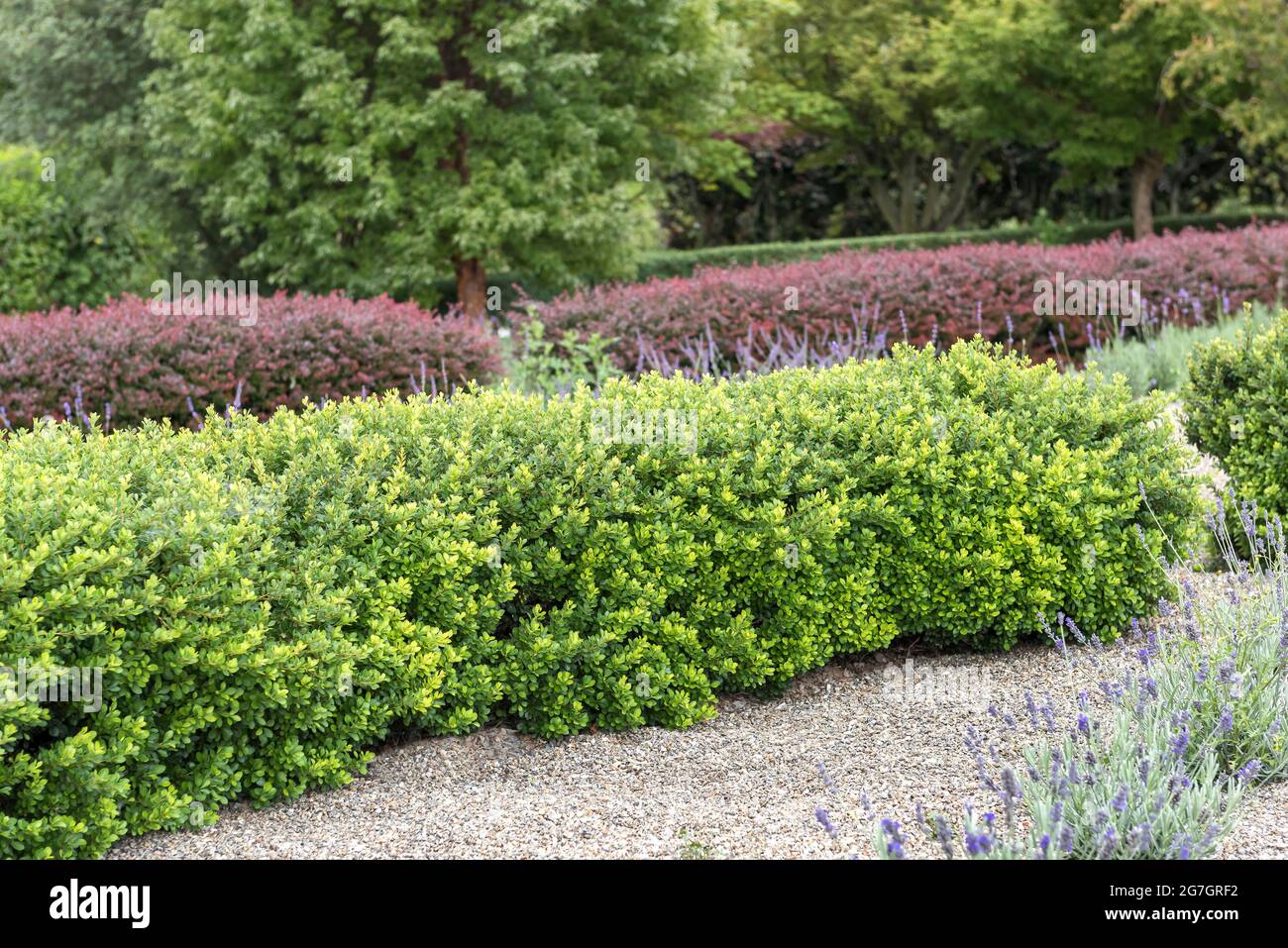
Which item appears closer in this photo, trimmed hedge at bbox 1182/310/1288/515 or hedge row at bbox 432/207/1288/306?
trimmed hedge at bbox 1182/310/1288/515

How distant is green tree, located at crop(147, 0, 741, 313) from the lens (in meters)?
14.4

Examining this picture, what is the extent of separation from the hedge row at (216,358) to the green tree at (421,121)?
6.38 metres

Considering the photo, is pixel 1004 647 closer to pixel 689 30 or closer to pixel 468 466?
pixel 468 466

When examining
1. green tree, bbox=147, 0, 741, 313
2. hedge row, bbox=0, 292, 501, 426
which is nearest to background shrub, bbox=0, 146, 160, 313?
green tree, bbox=147, 0, 741, 313

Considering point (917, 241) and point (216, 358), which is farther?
point (917, 241)

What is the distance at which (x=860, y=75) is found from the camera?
934 inches

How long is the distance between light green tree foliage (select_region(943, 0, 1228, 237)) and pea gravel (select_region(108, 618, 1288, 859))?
18.3 m

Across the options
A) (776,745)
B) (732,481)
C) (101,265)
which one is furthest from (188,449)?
(101,265)

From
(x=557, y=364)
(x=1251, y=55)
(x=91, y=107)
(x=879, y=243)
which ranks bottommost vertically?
(x=557, y=364)

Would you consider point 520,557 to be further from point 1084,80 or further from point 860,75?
point 860,75

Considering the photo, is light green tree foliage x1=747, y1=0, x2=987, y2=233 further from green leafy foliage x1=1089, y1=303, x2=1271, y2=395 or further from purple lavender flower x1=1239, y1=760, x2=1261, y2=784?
purple lavender flower x1=1239, y1=760, x2=1261, y2=784

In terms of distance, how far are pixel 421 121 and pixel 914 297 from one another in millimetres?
6854

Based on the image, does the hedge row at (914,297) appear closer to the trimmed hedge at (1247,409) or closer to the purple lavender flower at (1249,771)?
the trimmed hedge at (1247,409)

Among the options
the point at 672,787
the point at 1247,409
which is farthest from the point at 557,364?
the point at 672,787
